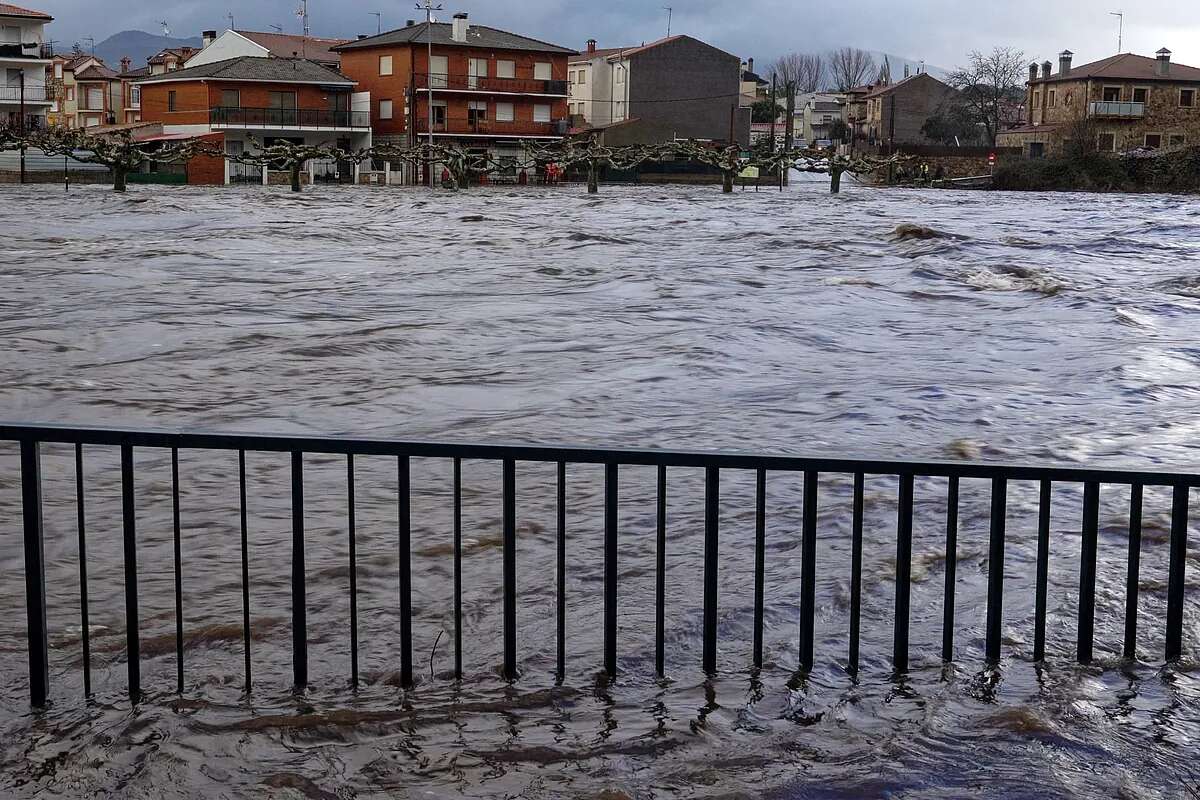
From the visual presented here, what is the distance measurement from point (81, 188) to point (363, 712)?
55760mm

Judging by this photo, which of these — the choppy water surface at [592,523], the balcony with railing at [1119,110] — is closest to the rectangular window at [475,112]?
the balcony with railing at [1119,110]

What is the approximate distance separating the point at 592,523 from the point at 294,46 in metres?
94.2

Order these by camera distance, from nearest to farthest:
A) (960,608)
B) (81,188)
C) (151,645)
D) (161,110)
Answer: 1. (151,645)
2. (960,608)
3. (81,188)
4. (161,110)

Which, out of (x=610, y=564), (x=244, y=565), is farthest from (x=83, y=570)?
(x=610, y=564)

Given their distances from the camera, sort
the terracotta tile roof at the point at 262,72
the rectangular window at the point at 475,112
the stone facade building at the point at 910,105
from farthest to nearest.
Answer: the stone facade building at the point at 910,105, the rectangular window at the point at 475,112, the terracotta tile roof at the point at 262,72

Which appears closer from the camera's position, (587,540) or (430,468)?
(587,540)

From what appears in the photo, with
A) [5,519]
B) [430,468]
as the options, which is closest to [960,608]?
[430,468]

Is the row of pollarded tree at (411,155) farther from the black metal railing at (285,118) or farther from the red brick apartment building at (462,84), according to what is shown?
the red brick apartment building at (462,84)

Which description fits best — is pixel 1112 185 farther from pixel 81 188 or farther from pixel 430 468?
pixel 430 468

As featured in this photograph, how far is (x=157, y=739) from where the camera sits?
4035mm

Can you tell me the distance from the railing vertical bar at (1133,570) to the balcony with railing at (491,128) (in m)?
74.8

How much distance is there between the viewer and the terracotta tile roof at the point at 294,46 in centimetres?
9300

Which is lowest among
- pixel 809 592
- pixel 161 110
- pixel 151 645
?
pixel 151 645

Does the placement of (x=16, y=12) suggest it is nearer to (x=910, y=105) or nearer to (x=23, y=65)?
(x=23, y=65)
